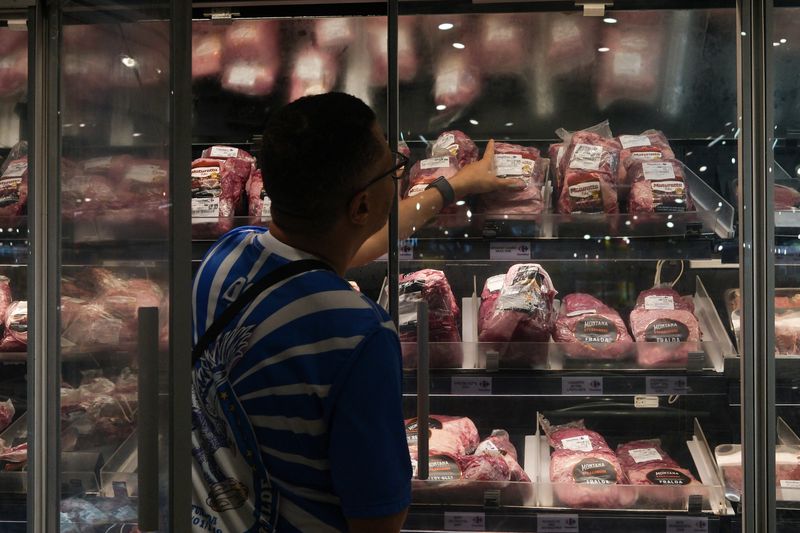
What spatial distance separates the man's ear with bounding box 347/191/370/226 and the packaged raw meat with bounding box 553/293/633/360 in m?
1.27

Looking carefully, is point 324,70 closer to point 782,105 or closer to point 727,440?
point 782,105

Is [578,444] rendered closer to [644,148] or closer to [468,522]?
[468,522]

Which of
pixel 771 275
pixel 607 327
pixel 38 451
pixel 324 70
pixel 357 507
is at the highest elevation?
pixel 324 70

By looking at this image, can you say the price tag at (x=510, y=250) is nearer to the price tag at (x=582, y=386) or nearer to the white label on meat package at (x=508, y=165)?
the white label on meat package at (x=508, y=165)

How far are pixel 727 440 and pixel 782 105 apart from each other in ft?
3.29

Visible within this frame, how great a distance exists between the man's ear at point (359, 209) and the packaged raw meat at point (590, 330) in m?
1.27

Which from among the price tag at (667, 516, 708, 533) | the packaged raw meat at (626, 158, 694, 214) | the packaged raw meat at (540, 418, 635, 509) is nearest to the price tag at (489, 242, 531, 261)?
the packaged raw meat at (626, 158, 694, 214)

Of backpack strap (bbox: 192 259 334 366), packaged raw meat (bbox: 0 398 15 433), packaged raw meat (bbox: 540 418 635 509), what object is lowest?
packaged raw meat (bbox: 540 418 635 509)

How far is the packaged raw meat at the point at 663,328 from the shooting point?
2332mm

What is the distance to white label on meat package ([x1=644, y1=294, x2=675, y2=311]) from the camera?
2.49 m

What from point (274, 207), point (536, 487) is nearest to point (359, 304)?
point (274, 207)

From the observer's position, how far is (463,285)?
269 cm

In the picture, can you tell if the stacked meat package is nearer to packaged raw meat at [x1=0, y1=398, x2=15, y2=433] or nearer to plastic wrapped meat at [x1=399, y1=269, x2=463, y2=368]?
plastic wrapped meat at [x1=399, y1=269, x2=463, y2=368]

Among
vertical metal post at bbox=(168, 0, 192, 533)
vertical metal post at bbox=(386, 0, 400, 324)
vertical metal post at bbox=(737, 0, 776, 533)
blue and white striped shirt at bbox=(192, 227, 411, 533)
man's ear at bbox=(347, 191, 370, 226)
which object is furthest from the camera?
vertical metal post at bbox=(737, 0, 776, 533)
